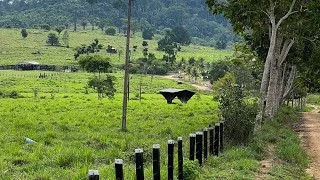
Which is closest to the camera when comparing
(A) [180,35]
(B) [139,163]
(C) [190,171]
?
(B) [139,163]

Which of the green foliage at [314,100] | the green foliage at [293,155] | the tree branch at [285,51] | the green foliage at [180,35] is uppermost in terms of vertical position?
the green foliage at [180,35]

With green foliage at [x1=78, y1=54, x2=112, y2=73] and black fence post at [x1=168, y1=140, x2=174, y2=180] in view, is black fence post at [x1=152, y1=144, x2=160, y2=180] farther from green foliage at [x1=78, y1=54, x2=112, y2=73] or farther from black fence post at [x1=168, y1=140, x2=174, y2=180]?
green foliage at [x1=78, y1=54, x2=112, y2=73]

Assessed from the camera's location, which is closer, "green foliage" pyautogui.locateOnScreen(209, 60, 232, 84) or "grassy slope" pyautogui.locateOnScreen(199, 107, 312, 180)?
"grassy slope" pyautogui.locateOnScreen(199, 107, 312, 180)

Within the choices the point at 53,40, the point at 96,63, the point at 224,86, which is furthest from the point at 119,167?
the point at 53,40

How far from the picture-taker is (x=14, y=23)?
168500 millimetres

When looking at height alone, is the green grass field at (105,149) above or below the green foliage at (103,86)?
above

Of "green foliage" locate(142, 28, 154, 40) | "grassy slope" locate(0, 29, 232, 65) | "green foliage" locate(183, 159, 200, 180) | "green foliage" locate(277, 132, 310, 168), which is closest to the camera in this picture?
"green foliage" locate(183, 159, 200, 180)

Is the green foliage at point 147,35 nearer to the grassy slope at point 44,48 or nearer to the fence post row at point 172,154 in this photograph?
the grassy slope at point 44,48

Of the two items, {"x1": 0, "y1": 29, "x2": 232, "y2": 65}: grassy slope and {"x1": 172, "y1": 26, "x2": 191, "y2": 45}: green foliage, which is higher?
{"x1": 172, "y1": 26, "x2": 191, "y2": 45}: green foliage

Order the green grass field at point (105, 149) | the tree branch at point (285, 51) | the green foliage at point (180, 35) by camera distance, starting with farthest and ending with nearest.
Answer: the green foliage at point (180, 35), the tree branch at point (285, 51), the green grass field at point (105, 149)

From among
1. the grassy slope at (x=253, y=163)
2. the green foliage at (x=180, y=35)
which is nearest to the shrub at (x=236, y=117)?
the grassy slope at (x=253, y=163)

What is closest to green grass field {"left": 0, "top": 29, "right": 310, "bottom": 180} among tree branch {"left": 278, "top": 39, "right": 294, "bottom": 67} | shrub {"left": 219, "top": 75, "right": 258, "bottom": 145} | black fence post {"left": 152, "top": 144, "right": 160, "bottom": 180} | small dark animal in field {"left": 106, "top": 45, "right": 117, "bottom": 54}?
shrub {"left": 219, "top": 75, "right": 258, "bottom": 145}

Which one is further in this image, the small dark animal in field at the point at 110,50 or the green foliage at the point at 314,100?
the small dark animal in field at the point at 110,50

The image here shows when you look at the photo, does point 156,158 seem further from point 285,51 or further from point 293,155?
point 285,51
